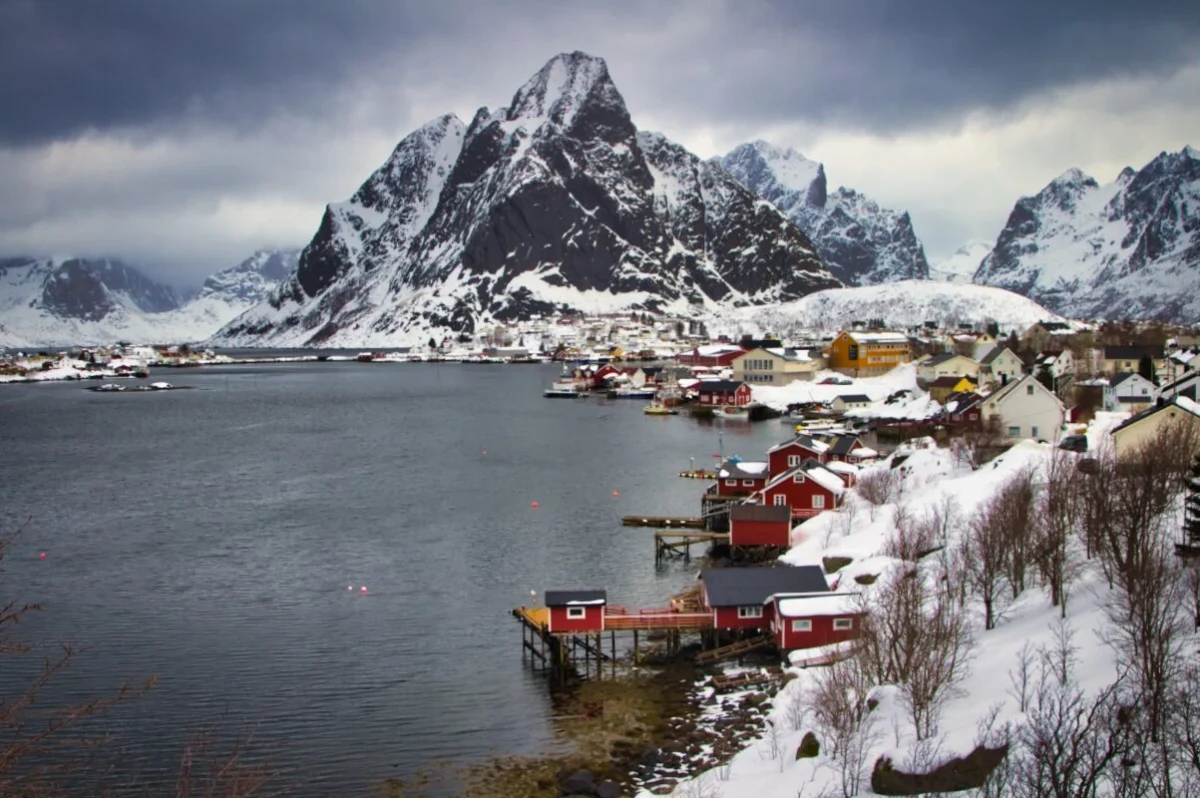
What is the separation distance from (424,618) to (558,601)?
5862 mm

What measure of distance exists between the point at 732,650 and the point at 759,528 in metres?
11.5

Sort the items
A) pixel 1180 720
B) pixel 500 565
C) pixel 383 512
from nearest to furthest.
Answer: pixel 1180 720 → pixel 500 565 → pixel 383 512

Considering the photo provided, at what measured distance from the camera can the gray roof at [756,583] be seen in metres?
31.0

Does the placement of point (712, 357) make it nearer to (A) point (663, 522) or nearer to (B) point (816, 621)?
(A) point (663, 522)

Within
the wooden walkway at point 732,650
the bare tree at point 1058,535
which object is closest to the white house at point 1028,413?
the bare tree at point 1058,535

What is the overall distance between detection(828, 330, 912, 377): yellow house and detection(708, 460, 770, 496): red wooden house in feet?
246

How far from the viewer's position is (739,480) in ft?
165

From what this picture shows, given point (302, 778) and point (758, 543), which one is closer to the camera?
point (302, 778)

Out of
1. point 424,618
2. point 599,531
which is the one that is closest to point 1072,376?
point 599,531

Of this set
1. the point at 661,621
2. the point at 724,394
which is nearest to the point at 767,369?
the point at 724,394

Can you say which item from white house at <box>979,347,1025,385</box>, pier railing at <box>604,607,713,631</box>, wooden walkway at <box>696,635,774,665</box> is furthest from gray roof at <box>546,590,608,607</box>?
white house at <box>979,347,1025,385</box>

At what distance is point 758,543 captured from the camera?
136 ft

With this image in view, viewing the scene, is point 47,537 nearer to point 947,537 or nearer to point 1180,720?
point 947,537

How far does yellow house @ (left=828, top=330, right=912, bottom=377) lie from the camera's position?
406 ft
